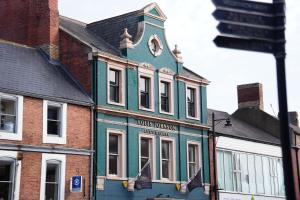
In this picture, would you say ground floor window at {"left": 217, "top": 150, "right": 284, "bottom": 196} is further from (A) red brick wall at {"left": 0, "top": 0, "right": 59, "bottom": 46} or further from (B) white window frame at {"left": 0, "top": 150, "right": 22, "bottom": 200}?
(B) white window frame at {"left": 0, "top": 150, "right": 22, "bottom": 200}

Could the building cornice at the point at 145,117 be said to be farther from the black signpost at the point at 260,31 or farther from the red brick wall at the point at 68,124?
the black signpost at the point at 260,31

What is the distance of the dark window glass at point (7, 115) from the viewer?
75.6 ft

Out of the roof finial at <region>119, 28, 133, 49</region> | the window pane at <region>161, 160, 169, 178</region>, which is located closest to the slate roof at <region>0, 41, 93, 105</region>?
the roof finial at <region>119, 28, 133, 49</region>

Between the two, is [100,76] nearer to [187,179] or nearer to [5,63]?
[5,63]

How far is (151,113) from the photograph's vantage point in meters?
29.7

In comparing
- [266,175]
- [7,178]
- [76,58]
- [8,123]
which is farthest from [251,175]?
[8,123]

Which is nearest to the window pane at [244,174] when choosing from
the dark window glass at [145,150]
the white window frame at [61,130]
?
the dark window glass at [145,150]

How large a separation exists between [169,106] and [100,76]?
17.9 ft

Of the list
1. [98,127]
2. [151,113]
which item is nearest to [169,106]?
[151,113]

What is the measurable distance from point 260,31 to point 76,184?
1874 centimetres

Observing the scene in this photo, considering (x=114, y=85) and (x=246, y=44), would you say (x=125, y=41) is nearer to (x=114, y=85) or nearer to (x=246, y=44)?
(x=114, y=85)

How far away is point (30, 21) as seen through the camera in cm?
2984

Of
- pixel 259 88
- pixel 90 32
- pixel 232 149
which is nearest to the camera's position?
pixel 90 32

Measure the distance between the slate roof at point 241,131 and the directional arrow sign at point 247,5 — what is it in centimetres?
2764
